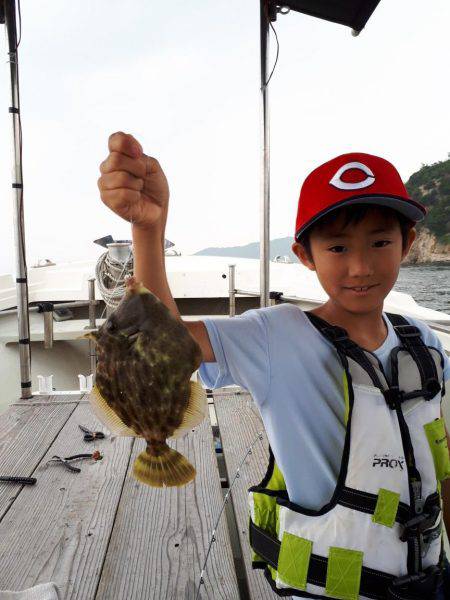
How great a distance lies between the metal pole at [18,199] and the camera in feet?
11.4

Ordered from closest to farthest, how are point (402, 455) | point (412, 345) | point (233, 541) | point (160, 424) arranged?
1. point (160, 424)
2. point (402, 455)
3. point (412, 345)
4. point (233, 541)

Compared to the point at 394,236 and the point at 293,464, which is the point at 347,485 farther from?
the point at 394,236

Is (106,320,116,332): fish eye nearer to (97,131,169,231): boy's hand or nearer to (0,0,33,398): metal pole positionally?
(97,131,169,231): boy's hand

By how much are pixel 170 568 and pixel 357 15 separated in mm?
3938

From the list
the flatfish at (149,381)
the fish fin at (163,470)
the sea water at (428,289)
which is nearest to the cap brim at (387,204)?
the flatfish at (149,381)

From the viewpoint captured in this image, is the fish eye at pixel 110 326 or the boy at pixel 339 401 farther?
the boy at pixel 339 401

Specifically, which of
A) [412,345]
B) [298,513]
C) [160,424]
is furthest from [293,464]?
[412,345]

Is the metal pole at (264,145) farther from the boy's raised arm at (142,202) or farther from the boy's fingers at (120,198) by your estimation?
the boy's fingers at (120,198)

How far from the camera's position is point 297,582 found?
146 centimetres

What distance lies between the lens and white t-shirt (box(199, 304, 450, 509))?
4.94ft

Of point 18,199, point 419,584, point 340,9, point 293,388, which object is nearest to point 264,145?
point 340,9

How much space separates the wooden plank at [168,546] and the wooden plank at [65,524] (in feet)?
0.23

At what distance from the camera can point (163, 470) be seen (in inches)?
51.6

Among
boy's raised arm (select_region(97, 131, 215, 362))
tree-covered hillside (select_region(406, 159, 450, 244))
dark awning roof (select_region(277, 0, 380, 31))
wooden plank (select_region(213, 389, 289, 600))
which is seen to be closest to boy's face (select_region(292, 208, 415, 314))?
boy's raised arm (select_region(97, 131, 215, 362))
